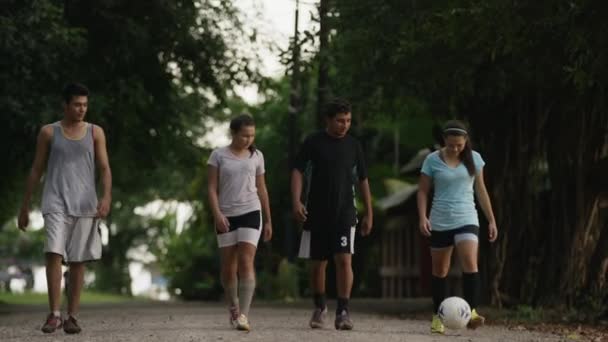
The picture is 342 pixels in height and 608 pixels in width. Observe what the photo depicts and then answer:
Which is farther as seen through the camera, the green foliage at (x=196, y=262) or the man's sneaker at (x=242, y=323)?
the green foliage at (x=196, y=262)

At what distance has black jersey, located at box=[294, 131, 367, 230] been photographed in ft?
37.9

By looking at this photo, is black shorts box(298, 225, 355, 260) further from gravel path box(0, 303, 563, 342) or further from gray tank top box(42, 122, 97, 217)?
gray tank top box(42, 122, 97, 217)

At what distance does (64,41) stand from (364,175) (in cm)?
625

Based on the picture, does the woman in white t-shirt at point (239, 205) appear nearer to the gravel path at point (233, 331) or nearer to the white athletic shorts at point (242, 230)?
the white athletic shorts at point (242, 230)

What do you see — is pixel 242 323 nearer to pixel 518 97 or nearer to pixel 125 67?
pixel 518 97

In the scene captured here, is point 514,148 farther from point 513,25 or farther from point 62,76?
point 62,76

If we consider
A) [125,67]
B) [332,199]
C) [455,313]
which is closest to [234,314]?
[332,199]

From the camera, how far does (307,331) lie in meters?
11.6

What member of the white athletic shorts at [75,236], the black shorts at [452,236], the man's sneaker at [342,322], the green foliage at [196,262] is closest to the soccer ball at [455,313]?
the black shorts at [452,236]

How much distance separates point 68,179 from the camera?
428 inches

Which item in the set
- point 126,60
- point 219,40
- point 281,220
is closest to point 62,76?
point 126,60

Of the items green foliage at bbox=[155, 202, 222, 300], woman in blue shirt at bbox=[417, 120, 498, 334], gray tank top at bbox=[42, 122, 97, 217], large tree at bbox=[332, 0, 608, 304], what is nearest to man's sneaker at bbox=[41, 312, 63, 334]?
gray tank top at bbox=[42, 122, 97, 217]

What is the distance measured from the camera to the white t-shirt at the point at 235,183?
37.1 feet

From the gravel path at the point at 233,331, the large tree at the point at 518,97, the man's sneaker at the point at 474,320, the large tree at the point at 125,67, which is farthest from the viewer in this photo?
the large tree at the point at 125,67
